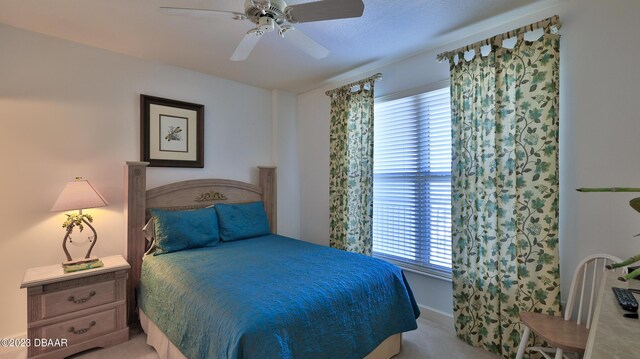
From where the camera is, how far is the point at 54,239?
245 cm

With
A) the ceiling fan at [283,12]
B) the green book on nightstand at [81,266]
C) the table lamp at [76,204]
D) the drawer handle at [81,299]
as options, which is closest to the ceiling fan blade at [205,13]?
the ceiling fan at [283,12]

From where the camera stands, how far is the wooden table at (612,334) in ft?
2.22

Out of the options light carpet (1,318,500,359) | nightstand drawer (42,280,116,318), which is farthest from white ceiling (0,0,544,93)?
light carpet (1,318,500,359)

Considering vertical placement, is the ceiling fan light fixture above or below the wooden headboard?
above

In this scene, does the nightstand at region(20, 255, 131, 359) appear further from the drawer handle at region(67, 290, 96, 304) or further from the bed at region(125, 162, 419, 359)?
the bed at region(125, 162, 419, 359)

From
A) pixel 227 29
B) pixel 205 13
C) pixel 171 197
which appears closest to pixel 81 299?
pixel 171 197

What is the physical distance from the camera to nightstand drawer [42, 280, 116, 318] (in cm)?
205

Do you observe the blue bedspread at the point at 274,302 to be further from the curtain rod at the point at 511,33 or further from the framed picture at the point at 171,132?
the curtain rod at the point at 511,33

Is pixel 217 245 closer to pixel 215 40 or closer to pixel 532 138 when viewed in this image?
pixel 215 40

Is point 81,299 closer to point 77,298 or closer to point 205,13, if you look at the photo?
Result: point 77,298

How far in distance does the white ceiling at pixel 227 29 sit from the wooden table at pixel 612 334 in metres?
1.96

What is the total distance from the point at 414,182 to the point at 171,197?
2.52m

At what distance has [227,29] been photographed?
2.31 m

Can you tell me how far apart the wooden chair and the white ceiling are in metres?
1.82
